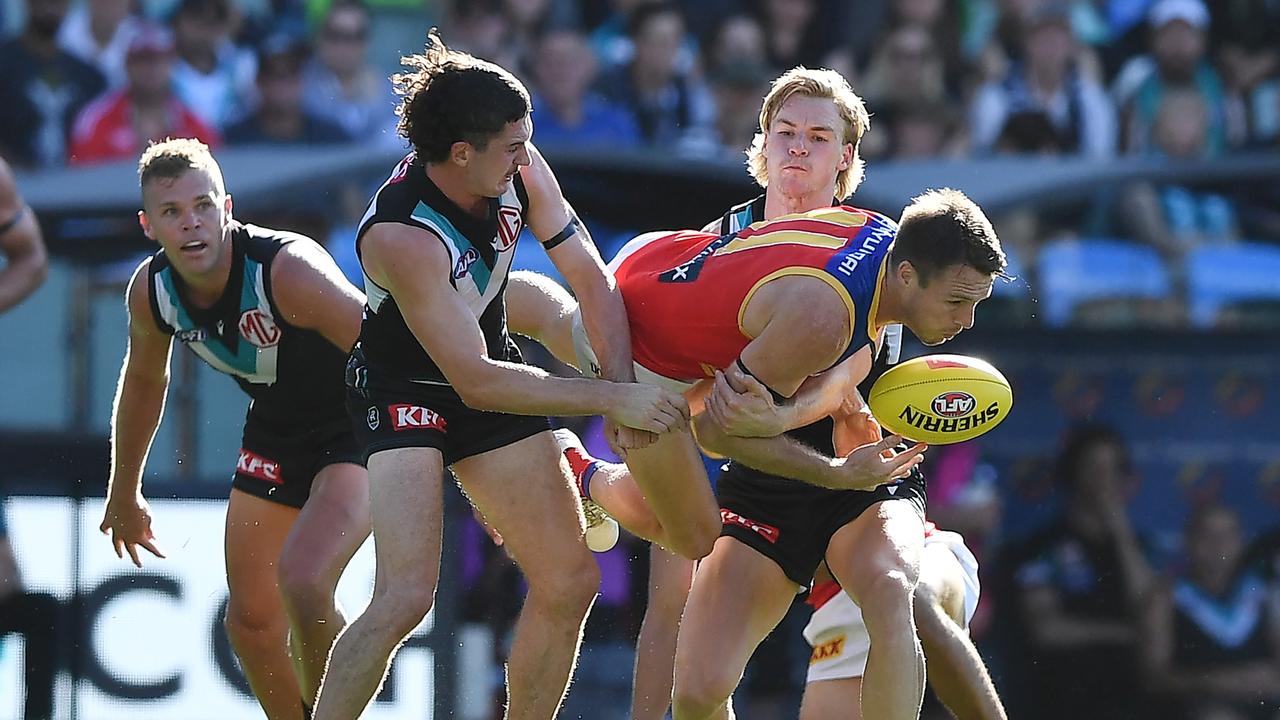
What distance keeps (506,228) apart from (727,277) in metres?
0.68

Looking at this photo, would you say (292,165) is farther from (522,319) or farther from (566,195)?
(522,319)

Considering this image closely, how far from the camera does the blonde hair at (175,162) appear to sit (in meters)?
6.05

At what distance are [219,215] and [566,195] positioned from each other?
106 inches

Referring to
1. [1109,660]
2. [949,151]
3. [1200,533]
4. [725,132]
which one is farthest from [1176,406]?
[725,132]

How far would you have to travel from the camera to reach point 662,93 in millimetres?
10070

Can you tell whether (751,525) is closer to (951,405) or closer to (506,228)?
(951,405)

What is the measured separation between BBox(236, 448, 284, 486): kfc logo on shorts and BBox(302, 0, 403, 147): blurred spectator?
3772 mm

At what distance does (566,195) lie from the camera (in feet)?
27.8

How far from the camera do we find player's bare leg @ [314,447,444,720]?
503 centimetres

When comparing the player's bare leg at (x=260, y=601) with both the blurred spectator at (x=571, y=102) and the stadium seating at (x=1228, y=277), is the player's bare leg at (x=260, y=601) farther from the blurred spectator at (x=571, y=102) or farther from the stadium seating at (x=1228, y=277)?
the stadium seating at (x=1228, y=277)

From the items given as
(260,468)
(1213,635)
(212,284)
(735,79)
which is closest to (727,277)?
(212,284)

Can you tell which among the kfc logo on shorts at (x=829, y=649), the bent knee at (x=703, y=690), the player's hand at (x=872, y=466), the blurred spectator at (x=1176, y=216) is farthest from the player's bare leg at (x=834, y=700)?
the blurred spectator at (x=1176, y=216)

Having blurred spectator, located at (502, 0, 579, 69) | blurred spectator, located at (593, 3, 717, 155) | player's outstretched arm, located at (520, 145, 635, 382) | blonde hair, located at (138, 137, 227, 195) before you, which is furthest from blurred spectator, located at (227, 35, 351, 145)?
player's outstretched arm, located at (520, 145, 635, 382)

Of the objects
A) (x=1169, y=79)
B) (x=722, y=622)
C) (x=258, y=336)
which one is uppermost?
(x=1169, y=79)
